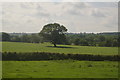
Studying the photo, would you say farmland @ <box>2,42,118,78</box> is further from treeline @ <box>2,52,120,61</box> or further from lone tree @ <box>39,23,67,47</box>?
lone tree @ <box>39,23,67,47</box>

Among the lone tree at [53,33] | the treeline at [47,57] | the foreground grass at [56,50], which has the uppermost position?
the lone tree at [53,33]

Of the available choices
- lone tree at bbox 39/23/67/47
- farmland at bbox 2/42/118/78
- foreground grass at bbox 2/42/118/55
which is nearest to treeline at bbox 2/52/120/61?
farmland at bbox 2/42/118/78

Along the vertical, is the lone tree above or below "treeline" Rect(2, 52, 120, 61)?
above

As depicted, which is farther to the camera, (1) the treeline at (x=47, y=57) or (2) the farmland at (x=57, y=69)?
A: (1) the treeline at (x=47, y=57)

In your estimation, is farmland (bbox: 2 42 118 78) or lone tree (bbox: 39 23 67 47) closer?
farmland (bbox: 2 42 118 78)

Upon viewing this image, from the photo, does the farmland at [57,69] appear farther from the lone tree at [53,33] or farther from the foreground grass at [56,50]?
the lone tree at [53,33]

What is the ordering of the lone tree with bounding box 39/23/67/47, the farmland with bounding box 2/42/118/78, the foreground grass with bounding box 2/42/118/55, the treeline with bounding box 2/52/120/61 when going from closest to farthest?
1. the farmland with bounding box 2/42/118/78
2. the treeline with bounding box 2/52/120/61
3. the foreground grass with bounding box 2/42/118/55
4. the lone tree with bounding box 39/23/67/47

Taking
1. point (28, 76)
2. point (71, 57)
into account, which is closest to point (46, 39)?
point (71, 57)

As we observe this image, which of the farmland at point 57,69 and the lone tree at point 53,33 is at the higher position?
the lone tree at point 53,33

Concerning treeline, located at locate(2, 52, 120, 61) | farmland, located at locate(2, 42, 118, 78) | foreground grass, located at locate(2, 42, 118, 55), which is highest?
foreground grass, located at locate(2, 42, 118, 55)

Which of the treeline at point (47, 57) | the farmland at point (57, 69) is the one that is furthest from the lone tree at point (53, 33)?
the farmland at point (57, 69)

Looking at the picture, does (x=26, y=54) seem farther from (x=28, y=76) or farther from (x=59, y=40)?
(x=59, y=40)

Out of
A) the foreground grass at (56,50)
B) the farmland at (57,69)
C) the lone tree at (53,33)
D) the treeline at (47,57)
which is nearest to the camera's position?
the farmland at (57,69)

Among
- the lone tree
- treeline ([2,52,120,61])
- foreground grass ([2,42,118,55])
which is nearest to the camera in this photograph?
treeline ([2,52,120,61])
